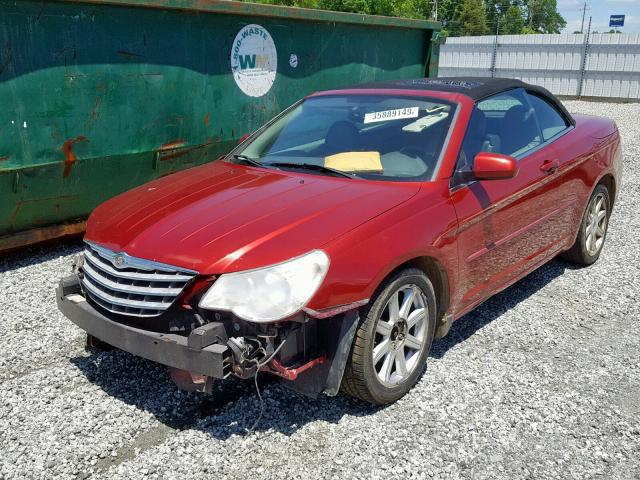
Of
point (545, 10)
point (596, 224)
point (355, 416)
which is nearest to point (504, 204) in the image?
point (355, 416)

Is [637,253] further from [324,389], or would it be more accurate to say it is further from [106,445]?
[106,445]

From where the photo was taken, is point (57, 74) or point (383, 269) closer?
point (383, 269)

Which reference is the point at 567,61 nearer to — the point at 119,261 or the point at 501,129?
the point at 501,129

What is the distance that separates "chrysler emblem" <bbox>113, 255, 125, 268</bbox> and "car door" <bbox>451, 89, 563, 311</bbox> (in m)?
1.76

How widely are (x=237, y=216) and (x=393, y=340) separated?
1.00 metres

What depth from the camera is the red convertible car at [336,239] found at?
2.87m

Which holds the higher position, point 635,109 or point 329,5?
point 329,5

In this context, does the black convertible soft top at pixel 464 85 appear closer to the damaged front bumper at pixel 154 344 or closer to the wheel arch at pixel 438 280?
the wheel arch at pixel 438 280

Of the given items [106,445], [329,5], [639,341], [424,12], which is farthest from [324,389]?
[424,12]

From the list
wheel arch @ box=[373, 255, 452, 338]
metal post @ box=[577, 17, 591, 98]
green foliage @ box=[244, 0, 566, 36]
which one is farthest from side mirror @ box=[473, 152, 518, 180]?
metal post @ box=[577, 17, 591, 98]

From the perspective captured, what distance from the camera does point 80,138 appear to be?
566 centimetres

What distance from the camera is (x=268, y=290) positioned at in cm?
282

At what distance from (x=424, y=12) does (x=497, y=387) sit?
199 feet

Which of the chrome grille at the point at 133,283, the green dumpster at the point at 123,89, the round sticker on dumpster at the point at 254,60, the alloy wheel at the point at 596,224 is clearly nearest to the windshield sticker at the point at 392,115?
the chrome grille at the point at 133,283
